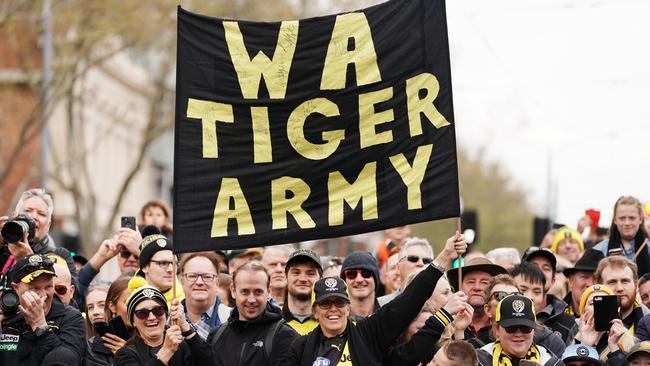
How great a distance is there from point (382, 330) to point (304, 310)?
134 cm

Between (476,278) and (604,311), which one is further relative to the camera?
(476,278)

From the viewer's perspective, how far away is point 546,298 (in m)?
12.8

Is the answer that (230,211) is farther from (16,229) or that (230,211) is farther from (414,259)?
(414,259)

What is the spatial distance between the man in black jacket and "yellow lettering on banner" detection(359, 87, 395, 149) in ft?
4.11

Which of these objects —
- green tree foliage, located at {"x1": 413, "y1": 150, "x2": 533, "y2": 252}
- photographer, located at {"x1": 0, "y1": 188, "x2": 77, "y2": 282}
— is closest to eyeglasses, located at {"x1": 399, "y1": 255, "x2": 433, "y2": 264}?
photographer, located at {"x1": 0, "y1": 188, "x2": 77, "y2": 282}

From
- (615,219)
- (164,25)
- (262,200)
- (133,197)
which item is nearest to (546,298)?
(615,219)

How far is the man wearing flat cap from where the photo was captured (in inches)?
416

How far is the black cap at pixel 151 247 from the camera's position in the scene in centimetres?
1188

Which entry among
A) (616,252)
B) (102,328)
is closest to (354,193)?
(102,328)

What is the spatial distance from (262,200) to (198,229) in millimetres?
485

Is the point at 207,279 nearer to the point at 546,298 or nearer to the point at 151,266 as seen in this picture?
the point at 151,266

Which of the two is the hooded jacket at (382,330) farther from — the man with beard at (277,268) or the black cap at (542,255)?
the black cap at (542,255)

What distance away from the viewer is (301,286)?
444 inches

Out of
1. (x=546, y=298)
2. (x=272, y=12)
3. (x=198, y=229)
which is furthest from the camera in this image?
(x=272, y=12)
